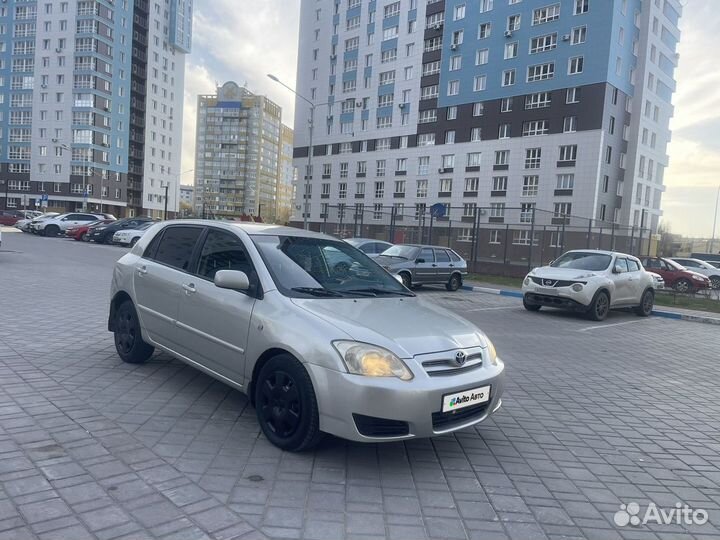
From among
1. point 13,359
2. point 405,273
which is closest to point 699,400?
point 13,359

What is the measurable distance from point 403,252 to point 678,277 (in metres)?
13.2

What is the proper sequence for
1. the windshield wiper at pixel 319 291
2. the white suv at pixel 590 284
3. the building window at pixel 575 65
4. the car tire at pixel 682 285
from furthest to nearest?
the building window at pixel 575 65, the car tire at pixel 682 285, the white suv at pixel 590 284, the windshield wiper at pixel 319 291

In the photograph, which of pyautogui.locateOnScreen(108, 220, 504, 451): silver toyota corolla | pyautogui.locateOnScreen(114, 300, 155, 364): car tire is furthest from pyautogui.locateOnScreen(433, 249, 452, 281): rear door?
pyautogui.locateOnScreen(114, 300, 155, 364): car tire

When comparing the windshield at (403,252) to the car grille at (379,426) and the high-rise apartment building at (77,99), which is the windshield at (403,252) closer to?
the car grille at (379,426)

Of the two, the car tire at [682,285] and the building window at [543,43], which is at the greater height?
the building window at [543,43]

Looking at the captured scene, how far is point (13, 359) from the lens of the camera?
5.61 metres

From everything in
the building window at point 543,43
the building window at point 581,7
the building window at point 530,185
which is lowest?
the building window at point 530,185

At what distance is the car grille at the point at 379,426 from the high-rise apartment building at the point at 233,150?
129m

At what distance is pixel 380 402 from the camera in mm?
3381

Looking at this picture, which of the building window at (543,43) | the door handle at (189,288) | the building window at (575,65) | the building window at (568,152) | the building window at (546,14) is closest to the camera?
the door handle at (189,288)

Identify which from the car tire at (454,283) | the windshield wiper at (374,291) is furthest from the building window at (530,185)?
the windshield wiper at (374,291)

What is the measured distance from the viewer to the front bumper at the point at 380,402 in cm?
338

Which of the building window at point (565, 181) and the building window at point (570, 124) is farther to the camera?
the building window at point (565, 181)

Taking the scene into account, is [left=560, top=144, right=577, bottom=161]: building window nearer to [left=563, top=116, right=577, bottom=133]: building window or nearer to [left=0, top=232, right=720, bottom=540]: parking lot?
[left=563, top=116, right=577, bottom=133]: building window
